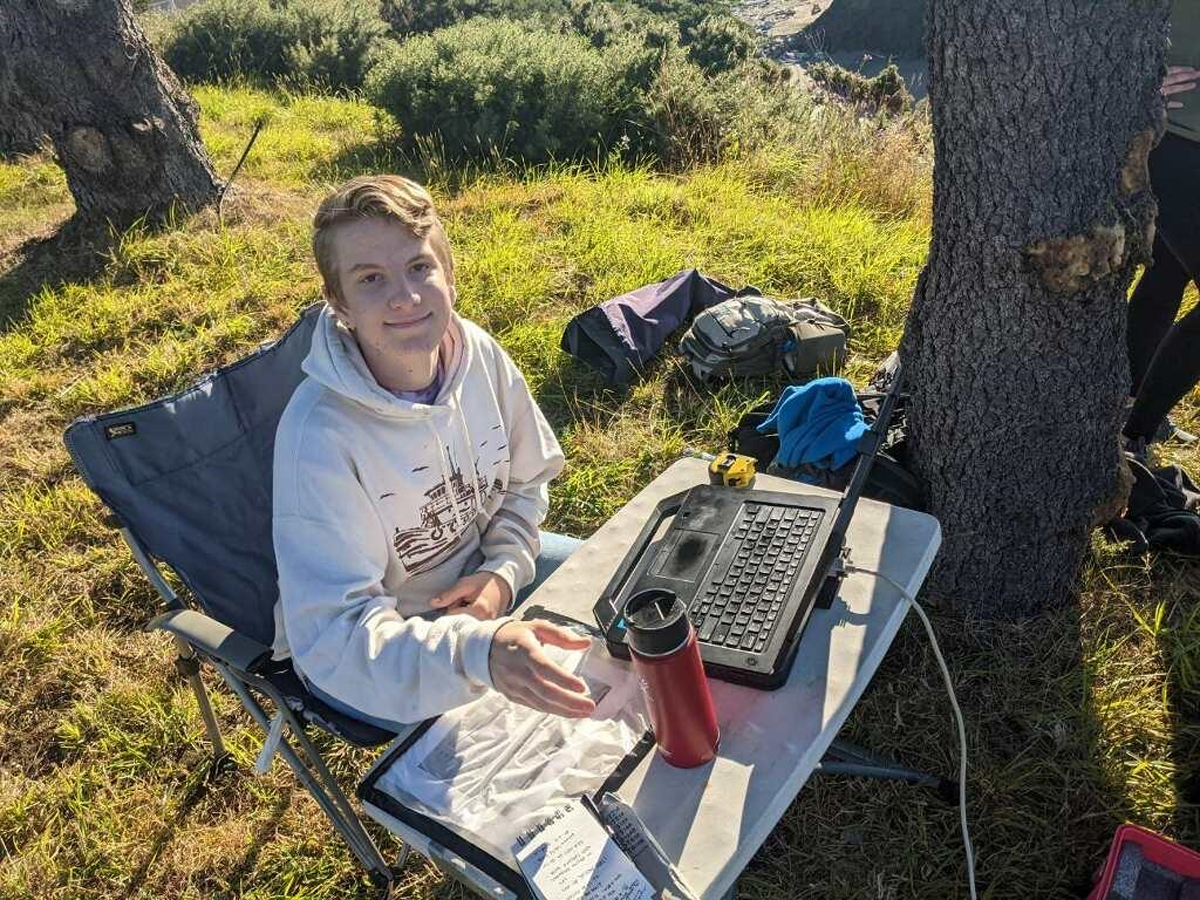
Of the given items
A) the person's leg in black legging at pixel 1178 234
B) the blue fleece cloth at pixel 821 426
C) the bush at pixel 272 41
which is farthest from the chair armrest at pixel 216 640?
the bush at pixel 272 41

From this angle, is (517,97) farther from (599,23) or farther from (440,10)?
(440,10)

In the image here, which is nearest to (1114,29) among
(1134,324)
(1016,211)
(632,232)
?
(1016,211)

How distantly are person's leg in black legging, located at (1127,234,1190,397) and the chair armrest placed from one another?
9.36 feet

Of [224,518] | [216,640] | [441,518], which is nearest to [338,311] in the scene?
[441,518]

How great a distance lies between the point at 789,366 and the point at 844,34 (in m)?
29.5

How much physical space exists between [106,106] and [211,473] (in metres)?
4.56

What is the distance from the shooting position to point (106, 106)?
538cm

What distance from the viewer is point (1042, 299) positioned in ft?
6.95

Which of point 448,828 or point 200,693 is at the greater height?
point 448,828

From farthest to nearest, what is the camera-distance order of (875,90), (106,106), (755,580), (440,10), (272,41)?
(440,10)
(272,41)
(875,90)
(106,106)
(755,580)

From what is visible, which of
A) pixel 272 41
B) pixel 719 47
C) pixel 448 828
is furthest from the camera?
pixel 272 41

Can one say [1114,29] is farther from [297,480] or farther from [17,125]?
[17,125]

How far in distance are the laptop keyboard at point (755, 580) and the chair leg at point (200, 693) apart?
1.31 m

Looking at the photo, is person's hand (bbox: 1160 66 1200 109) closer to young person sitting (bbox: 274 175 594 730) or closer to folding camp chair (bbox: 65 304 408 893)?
young person sitting (bbox: 274 175 594 730)
